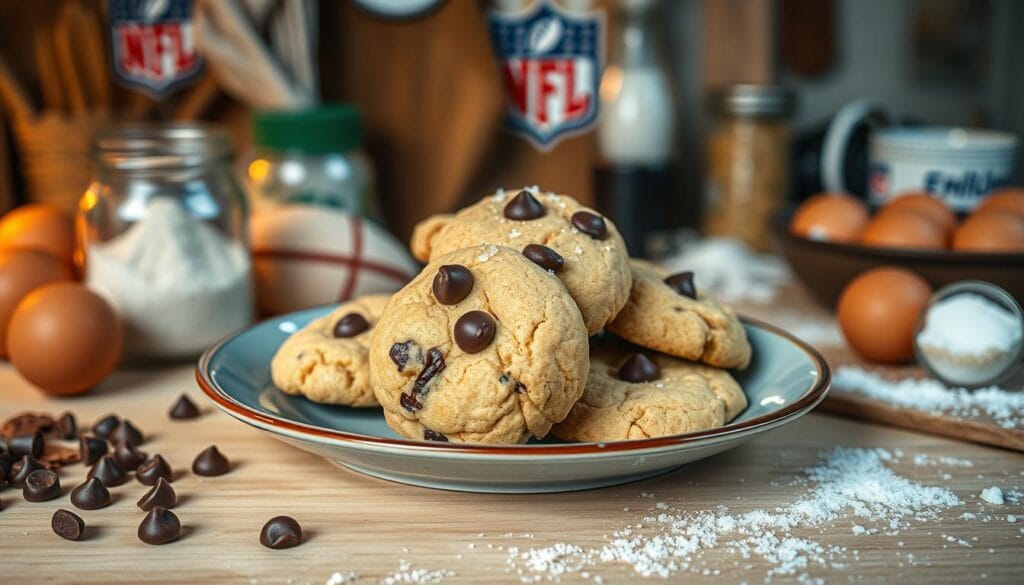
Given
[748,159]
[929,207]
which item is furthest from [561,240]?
[748,159]

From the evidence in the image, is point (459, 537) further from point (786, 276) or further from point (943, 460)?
point (786, 276)

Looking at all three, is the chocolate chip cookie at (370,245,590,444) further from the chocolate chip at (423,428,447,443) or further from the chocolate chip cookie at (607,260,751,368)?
the chocolate chip cookie at (607,260,751,368)

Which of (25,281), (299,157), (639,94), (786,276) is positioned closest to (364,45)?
(299,157)

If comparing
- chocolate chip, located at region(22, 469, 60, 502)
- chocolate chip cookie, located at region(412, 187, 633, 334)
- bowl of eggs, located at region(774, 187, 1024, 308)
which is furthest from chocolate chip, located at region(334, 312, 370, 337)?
bowl of eggs, located at region(774, 187, 1024, 308)

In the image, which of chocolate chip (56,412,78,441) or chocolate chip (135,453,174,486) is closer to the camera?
chocolate chip (135,453,174,486)

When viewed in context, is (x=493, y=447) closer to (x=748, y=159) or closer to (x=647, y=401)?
(x=647, y=401)
